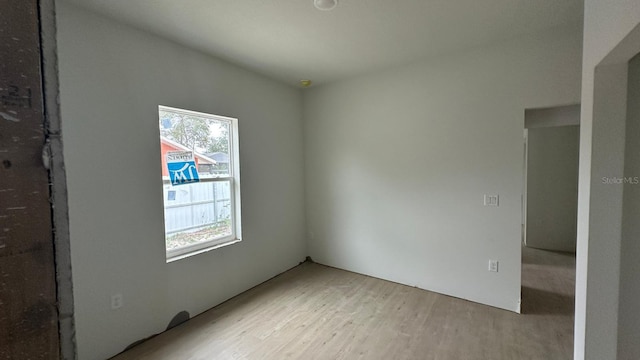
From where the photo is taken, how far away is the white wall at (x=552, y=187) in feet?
14.8

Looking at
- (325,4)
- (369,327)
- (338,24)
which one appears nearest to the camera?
(325,4)

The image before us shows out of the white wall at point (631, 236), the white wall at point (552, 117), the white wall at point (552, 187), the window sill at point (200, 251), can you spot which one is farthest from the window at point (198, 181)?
the white wall at point (552, 187)

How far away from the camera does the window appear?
2566 millimetres

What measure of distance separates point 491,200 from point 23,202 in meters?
3.23

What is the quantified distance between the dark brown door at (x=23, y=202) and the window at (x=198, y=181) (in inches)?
89.9

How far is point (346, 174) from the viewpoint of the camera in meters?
3.73

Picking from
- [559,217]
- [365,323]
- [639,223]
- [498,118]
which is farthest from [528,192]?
[365,323]

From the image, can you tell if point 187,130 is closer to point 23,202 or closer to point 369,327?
point 23,202

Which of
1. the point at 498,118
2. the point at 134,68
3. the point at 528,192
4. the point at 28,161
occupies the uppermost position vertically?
the point at 134,68

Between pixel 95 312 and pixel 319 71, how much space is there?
10.6 ft

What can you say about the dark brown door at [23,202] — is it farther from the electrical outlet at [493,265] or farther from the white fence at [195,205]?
the electrical outlet at [493,265]

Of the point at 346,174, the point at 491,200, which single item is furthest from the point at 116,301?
the point at 491,200

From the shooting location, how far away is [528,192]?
479 cm

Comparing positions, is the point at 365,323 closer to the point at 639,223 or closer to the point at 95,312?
the point at 639,223
